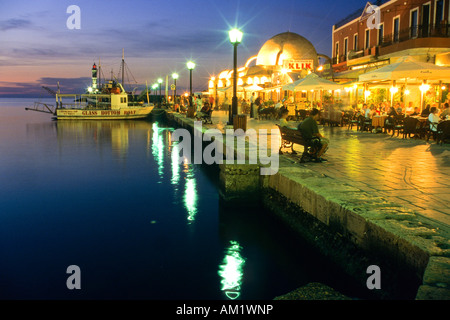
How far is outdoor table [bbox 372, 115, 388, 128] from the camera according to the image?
14.1m

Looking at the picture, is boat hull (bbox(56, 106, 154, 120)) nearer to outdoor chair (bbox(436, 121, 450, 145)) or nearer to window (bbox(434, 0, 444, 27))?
window (bbox(434, 0, 444, 27))

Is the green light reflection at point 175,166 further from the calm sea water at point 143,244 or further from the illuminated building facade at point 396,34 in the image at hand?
the illuminated building facade at point 396,34

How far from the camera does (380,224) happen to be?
405 centimetres

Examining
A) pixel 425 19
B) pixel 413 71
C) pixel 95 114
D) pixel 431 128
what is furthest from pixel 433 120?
pixel 95 114

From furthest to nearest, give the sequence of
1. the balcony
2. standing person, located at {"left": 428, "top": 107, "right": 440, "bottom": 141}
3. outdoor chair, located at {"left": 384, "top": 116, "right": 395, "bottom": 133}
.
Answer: the balcony
outdoor chair, located at {"left": 384, "top": 116, "right": 395, "bottom": 133}
standing person, located at {"left": 428, "top": 107, "right": 440, "bottom": 141}

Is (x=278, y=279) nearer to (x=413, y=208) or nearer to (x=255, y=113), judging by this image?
(x=413, y=208)

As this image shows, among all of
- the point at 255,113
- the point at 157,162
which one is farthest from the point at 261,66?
the point at 157,162

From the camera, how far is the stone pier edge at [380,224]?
313 centimetres

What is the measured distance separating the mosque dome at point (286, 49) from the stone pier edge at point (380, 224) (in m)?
36.0

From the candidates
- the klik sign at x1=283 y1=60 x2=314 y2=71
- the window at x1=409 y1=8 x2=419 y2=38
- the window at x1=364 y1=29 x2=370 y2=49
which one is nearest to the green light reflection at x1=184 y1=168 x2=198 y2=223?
the window at x1=409 y1=8 x2=419 y2=38

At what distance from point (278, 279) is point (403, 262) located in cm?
195

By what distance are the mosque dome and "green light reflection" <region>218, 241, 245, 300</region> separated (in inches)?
1421

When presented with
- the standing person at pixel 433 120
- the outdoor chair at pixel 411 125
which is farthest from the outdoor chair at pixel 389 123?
the standing person at pixel 433 120

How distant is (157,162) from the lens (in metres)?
15.0
